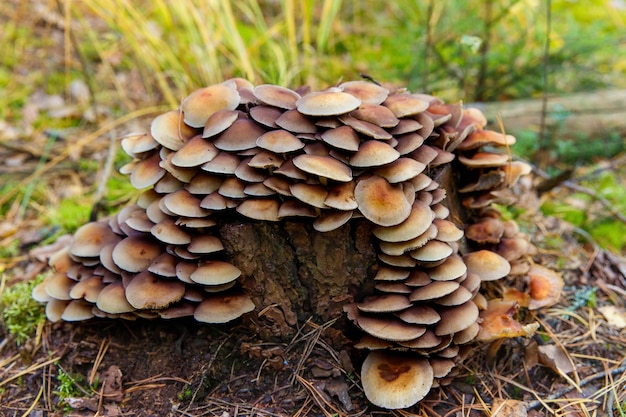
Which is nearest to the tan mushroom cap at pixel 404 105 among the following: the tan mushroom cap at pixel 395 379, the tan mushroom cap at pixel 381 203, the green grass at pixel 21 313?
the tan mushroom cap at pixel 381 203

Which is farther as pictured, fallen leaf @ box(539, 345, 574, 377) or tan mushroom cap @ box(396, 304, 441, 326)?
fallen leaf @ box(539, 345, 574, 377)

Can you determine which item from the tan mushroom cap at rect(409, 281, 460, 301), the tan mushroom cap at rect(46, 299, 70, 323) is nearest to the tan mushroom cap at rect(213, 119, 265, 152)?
the tan mushroom cap at rect(409, 281, 460, 301)

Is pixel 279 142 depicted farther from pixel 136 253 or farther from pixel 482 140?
pixel 482 140

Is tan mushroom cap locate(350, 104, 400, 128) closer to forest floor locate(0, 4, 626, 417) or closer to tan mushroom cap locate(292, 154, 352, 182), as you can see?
tan mushroom cap locate(292, 154, 352, 182)

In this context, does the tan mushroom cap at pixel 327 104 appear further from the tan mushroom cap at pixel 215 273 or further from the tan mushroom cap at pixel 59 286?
the tan mushroom cap at pixel 59 286

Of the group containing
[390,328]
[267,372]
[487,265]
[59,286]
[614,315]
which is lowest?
[614,315]

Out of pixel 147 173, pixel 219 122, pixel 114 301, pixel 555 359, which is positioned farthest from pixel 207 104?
pixel 555 359
